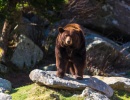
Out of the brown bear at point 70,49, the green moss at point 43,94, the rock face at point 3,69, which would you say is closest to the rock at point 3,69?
the rock face at point 3,69

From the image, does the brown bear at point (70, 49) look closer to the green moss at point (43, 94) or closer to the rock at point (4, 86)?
the green moss at point (43, 94)

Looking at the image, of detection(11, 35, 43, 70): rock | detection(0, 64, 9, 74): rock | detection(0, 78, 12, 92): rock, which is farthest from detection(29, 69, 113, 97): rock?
detection(11, 35, 43, 70): rock

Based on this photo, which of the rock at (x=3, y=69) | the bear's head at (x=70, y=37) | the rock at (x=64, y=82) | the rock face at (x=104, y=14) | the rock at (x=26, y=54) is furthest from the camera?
the rock face at (x=104, y=14)

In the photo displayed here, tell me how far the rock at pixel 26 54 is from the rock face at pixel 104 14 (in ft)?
5.95

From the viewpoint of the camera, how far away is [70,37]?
7391 millimetres

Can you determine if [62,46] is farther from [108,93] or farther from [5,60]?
[5,60]

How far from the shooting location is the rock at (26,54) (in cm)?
1253

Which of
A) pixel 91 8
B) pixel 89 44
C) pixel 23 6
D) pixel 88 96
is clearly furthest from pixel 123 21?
pixel 88 96

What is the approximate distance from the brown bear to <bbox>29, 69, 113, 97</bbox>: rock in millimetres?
180

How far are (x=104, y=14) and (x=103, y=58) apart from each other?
335cm

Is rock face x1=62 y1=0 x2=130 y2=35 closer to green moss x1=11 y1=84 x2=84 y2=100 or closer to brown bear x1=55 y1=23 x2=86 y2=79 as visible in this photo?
brown bear x1=55 y1=23 x2=86 y2=79

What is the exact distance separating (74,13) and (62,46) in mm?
6472

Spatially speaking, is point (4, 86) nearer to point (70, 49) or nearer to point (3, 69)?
point (70, 49)

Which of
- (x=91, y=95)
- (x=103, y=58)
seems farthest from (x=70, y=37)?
(x=103, y=58)
